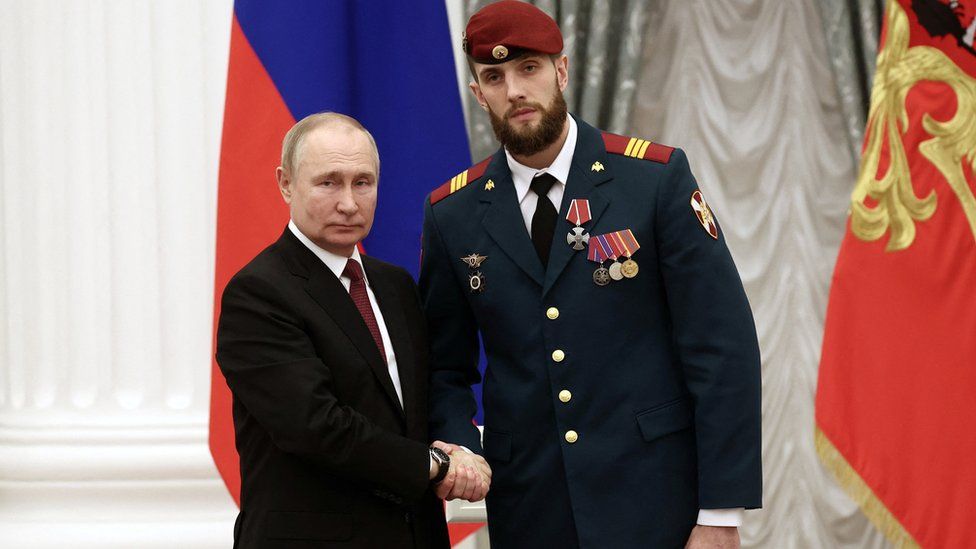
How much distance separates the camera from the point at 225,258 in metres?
2.62

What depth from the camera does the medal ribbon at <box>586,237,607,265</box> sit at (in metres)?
1.65

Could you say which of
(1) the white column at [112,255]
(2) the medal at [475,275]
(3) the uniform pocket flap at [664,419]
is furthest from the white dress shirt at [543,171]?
(1) the white column at [112,255]

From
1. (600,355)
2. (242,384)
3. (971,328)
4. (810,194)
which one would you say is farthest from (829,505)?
(242,384)

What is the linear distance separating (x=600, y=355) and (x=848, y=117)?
1634mm

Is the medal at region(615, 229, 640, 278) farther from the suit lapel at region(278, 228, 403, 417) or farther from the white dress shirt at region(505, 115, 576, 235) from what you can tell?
the suit lapel at region(278, 228, 403, 417)

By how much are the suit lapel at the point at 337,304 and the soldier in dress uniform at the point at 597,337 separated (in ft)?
0.57

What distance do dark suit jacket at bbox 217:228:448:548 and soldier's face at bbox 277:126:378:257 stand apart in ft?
0.19

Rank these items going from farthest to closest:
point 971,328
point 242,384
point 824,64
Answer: point 824,64, point 971,328, point 242,384

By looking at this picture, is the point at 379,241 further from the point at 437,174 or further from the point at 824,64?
the point at 824,64

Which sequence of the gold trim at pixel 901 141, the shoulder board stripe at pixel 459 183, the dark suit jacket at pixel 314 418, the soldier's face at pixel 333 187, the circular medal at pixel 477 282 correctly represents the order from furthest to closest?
the gold trim at pixel 901 141, the shoulder board stripe at pixel 459 183, the circular medal at pixel 477 282, the soldier's face at pixel 333 187, the dark suit jacket at pixel 314 418

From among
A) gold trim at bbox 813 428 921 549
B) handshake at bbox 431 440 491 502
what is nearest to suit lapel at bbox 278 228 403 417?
handshake at bbox 431 440 491 502

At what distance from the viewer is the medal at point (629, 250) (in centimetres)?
164

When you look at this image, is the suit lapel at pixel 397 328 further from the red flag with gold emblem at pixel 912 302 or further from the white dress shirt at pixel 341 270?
the red flag with gold emblem at pixel 912 302

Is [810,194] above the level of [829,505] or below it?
above
